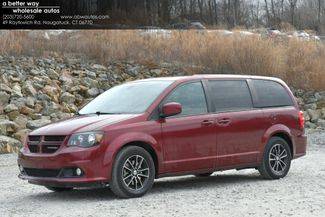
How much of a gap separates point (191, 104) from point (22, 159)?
8.81 ft

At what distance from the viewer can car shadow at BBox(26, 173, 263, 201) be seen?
31.1 feet

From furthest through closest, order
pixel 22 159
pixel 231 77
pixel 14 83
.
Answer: pixel 14 83 → pixel 231 77 → pixel 22 159

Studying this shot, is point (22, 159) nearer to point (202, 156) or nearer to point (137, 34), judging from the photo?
point (202, 156)

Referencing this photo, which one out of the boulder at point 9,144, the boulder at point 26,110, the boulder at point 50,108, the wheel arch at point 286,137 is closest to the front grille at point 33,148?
the wheel arch at point 286,137

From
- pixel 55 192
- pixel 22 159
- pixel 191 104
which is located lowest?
pixel 55 192

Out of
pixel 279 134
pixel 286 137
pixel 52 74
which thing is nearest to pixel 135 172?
pixel 279 134

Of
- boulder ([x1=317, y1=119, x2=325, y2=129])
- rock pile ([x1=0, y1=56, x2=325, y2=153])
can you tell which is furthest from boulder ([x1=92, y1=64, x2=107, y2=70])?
boulder ([x1=317, y1=119, x2=325, y2=129])

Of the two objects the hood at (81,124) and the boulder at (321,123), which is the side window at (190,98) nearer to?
the hood at (81,124)

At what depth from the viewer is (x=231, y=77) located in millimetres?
10938

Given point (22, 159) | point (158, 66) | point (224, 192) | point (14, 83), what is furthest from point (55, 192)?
point (158, 66)

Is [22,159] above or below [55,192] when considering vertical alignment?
above

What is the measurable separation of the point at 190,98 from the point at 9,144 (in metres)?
9.11

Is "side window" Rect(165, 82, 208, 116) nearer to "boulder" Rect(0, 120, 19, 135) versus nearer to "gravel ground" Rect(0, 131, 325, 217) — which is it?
"gravel ground" Rect(0, 131, 325, 217)

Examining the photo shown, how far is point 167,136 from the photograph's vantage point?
31.3 ft
